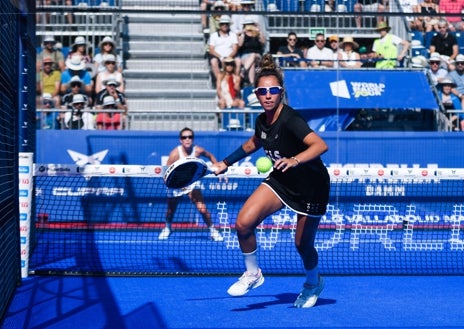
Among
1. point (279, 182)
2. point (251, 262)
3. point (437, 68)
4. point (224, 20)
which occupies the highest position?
point (224, 20)

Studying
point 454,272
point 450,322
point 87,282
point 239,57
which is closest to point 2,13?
point 87,282

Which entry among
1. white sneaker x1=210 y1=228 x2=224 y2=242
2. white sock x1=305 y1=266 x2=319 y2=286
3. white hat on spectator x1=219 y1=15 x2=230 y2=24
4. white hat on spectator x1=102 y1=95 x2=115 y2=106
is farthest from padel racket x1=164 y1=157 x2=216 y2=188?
white hat on spectator x1=219 y1=15 x2=230 y2=24

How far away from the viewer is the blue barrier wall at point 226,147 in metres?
15.5

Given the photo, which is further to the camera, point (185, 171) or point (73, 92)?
point (73, 92)

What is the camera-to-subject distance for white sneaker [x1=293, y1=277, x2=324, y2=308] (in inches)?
326

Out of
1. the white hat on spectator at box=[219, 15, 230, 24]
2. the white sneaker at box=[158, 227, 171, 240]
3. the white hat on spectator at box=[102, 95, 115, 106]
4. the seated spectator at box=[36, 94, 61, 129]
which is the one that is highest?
the white hat on spectator at box=[219, 15, 230, 24]

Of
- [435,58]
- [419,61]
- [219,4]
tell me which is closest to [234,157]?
[219,4]

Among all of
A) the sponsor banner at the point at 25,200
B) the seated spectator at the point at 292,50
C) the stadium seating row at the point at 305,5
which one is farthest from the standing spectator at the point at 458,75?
the sponsor banner at the point at 25,200

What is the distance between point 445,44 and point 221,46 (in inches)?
190

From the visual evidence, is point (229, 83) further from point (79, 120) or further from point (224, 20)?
point (79, 120)

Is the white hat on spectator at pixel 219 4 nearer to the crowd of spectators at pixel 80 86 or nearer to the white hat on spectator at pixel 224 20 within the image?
the white hat on spectator at pixel 224 20

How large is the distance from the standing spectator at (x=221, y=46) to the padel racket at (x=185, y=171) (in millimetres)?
9882

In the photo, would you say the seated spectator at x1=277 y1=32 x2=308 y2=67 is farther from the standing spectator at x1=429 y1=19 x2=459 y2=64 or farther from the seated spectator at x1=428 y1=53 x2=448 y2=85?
the standing spectator at x1=429 y1=19 x2=459 y2=64

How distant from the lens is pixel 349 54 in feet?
58.7
